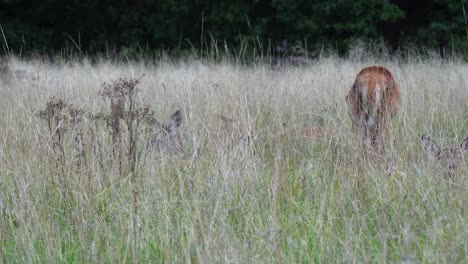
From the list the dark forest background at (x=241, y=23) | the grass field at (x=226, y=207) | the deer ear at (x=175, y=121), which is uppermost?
the deer ear at (x=175, y=121)

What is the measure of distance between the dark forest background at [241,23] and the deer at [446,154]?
11.2 meters

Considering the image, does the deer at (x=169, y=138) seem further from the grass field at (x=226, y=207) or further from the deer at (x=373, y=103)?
the deer at (x=373, y=103)

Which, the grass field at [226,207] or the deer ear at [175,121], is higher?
the deer ear at [175,121]

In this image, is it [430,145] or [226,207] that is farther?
[430,145]

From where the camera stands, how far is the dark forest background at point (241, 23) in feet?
58.9

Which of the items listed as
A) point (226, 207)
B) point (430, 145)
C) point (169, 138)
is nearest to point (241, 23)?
point (169, 138)

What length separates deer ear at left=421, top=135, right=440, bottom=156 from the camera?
12.8 feet

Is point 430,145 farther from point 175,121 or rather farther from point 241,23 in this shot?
point 241,23

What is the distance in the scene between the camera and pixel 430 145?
3.97 m

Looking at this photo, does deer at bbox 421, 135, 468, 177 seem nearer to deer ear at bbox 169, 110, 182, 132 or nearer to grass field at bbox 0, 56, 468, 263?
grass field at bbox 0, 56, 468, 263

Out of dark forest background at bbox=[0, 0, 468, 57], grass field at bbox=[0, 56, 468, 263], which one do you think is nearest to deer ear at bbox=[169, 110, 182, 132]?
grass field at bbox=[0, 56, 468, 263]

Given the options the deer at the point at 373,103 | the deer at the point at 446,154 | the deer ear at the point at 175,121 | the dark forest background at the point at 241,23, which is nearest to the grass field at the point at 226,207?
the deer at the point at 446,154

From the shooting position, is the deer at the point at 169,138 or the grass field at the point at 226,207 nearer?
the grass field at the point at 226,207

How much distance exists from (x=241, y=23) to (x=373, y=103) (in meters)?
15.5
